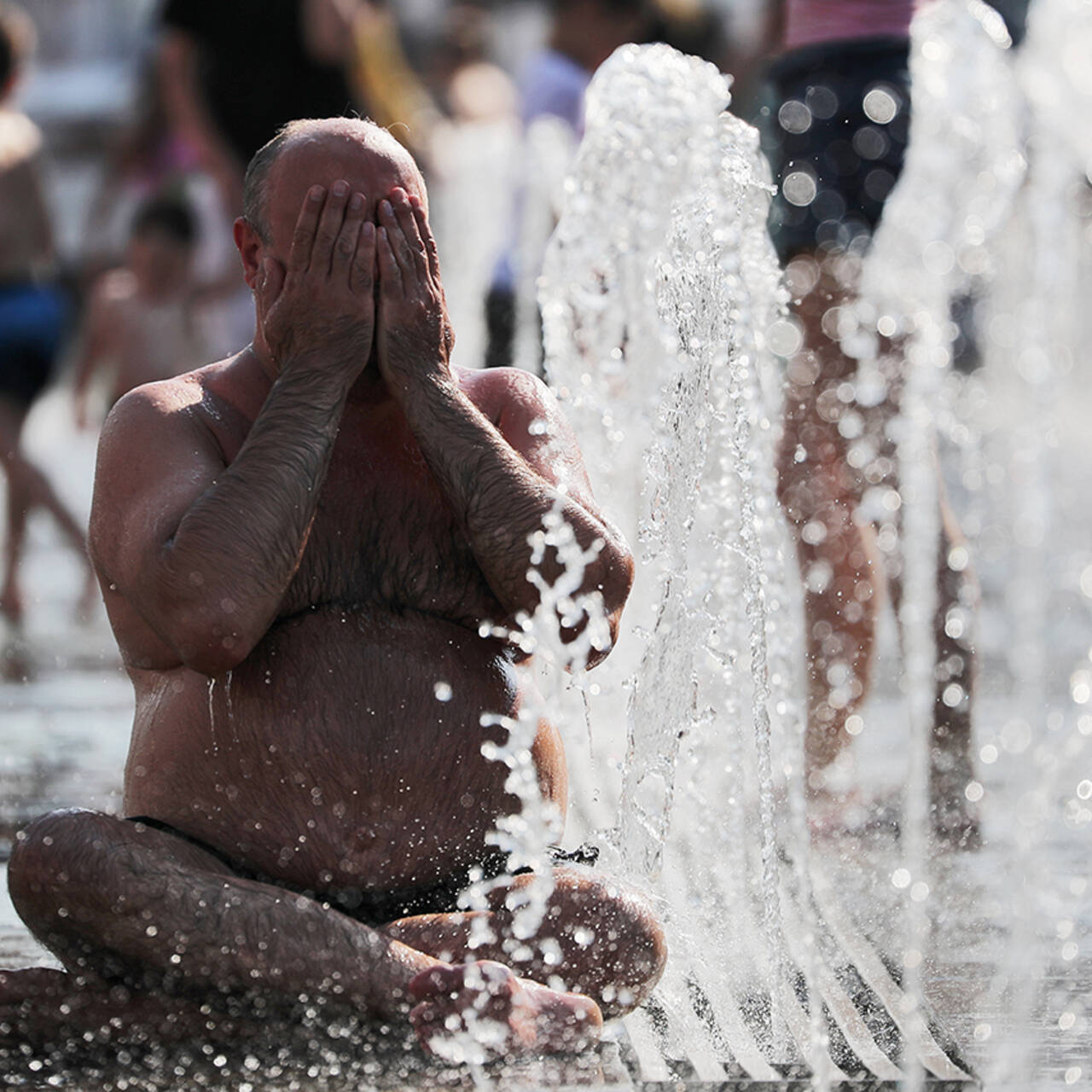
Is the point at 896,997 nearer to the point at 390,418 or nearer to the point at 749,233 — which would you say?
the point at 390,418

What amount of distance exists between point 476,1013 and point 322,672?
1.61 ft

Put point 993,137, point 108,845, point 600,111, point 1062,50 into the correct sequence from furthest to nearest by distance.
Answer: point 993,137 → point 1062,50 → point 600,111 → point 108,845

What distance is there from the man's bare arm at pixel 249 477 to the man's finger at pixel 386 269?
2 cm

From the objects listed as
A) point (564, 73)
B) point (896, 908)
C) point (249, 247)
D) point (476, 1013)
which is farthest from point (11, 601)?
point (476, 1013)

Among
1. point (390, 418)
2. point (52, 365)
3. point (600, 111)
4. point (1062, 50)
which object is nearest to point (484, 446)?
point (390, 418)

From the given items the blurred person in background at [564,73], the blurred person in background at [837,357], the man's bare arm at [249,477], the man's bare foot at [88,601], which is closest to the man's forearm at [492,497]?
the man's bare arm at [249,477]

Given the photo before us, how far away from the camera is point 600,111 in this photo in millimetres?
5379

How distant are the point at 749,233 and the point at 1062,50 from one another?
2888 mm

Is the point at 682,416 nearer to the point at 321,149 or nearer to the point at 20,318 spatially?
the point at 321,149

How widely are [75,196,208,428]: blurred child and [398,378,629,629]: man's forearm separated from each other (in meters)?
6.52

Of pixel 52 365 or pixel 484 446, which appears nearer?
pixel 484 446

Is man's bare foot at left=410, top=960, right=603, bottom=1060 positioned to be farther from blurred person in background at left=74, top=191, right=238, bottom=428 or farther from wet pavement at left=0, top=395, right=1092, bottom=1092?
blurred person in background at left=74, top=191, right=238, bottom=428

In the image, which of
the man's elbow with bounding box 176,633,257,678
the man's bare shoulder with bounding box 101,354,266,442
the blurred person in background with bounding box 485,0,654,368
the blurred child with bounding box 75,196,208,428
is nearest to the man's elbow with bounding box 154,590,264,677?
the man's elbow with bounding box 176,633,257,678

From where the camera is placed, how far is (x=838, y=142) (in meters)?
4.74
